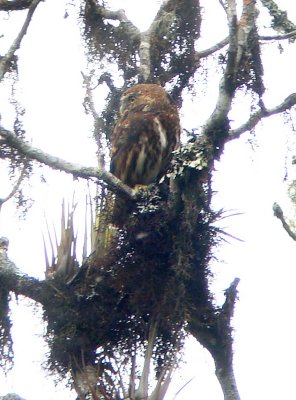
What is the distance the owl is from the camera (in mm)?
6254

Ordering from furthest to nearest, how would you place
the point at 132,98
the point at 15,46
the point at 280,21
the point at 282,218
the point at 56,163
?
the point at 132,98, the point at 280,21, the point at 15,46, the point at 56,163, the point at 282,218

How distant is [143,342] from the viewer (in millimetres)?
5480

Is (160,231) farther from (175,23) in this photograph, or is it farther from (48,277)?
(175,23)

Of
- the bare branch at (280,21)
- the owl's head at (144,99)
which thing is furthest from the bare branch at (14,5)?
the bare branch at (280,21)

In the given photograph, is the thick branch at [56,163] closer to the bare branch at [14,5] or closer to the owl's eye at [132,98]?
the owl's eye at [132,98]

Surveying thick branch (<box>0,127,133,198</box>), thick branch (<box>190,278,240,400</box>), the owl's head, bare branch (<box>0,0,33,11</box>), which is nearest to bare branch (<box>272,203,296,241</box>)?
thick branch (<box>190,278,240,400</box>)

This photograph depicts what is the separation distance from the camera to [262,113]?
5.60 m

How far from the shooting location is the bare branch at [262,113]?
5559 mm

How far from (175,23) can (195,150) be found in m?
2.22

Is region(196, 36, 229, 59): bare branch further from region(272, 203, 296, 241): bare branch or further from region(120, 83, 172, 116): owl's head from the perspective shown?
region(272, 203, 296, 241): bare branch

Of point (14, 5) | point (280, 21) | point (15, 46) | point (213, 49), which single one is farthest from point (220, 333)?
point (14, 5)

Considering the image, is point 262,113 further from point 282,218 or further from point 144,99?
point 144,99

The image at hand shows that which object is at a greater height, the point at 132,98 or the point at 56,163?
the point at 132,98

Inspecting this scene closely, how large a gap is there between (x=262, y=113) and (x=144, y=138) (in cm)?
97
